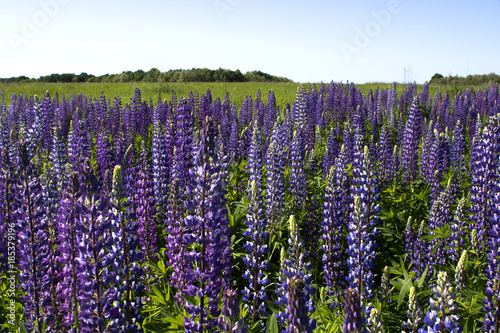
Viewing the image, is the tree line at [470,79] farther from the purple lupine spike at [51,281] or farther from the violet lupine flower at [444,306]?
the purple lupine spike at [51,281]

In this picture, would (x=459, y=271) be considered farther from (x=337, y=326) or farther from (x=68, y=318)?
(x=68, y=318)

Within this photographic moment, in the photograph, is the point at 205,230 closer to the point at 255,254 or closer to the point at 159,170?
the point at 255,254

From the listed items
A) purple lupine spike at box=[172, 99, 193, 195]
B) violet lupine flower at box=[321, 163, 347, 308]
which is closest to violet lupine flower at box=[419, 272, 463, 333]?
violet lupine flower at box=[321, 163, 347, 308]

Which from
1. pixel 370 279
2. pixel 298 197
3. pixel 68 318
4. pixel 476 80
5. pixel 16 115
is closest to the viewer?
pixel 68 318

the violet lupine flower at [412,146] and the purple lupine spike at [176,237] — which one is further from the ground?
the violet lupine flower at [412,146]

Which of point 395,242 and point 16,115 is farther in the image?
point 16,115

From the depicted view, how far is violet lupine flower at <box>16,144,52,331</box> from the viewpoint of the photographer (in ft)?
10.4

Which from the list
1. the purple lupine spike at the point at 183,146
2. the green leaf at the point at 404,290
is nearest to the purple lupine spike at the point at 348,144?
the purple lupine spike at the point at 183,146

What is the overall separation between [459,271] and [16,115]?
1339 centimetres

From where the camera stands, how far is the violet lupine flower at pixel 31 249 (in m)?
3.16

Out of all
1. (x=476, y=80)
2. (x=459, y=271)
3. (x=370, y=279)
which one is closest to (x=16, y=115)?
(x=370, y=279)

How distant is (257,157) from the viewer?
5449mm

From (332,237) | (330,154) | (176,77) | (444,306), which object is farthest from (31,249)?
(176,77)

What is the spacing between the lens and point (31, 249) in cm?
323
